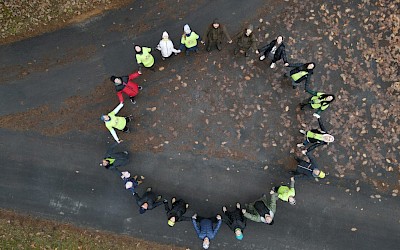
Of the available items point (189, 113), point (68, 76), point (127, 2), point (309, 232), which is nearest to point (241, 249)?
point (309, 232)

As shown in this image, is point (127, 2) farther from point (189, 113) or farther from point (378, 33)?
point (378, 33)

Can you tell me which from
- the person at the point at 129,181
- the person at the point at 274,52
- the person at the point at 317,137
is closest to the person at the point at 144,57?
the person at the point at 129,181

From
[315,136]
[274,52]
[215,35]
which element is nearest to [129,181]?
[215,35]

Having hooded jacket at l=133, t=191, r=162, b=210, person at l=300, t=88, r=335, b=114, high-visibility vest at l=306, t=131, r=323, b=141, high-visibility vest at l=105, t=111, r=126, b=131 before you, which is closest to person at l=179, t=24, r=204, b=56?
high-visibility vest at l=105, t=111, r=126, b=131

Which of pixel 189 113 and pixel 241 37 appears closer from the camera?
pixel 241 37

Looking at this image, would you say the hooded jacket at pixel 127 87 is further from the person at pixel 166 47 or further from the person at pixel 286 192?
the person at pixel 286 192
